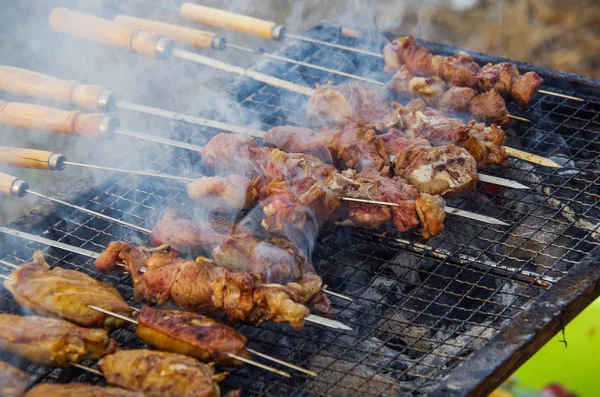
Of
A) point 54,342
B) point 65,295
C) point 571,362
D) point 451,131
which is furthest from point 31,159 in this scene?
point 571,362

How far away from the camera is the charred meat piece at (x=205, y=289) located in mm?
3467

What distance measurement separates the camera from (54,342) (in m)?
3.28

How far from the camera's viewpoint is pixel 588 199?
4.68 m

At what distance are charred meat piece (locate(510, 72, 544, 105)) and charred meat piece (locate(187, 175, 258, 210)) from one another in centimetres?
238

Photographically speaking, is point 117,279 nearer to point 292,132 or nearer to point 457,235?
point 292,132

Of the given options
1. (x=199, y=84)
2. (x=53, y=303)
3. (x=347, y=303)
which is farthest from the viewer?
(x=199, y=84)

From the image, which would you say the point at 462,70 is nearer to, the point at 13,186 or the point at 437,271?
the point at 437,271

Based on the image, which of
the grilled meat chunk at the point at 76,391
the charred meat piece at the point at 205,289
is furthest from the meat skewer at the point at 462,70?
the grilled meat chunk at the point at 76,391

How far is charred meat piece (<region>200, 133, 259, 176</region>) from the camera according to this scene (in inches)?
181

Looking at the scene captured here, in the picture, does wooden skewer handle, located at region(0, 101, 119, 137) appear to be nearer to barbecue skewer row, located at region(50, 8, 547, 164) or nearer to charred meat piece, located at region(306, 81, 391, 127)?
barbecue skewer row, located at region(50, 8, 547, 164)

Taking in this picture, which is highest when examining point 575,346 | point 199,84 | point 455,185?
point 455,185

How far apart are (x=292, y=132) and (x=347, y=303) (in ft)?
4.83

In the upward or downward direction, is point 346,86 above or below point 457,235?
above

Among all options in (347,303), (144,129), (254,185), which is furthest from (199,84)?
(347,303)
